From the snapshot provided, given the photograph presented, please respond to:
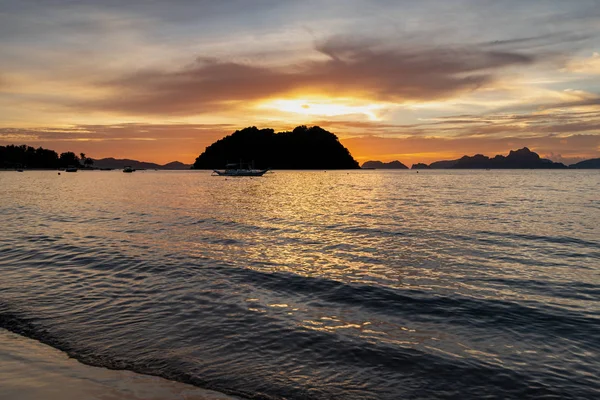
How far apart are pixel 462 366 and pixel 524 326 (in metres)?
4.25

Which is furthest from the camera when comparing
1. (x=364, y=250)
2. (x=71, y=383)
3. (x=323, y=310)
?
(x=364, y=250)

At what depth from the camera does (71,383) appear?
8445 millimetres

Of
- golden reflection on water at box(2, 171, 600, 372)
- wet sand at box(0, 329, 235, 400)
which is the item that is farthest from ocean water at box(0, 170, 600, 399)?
wet sand at box(0, 329, 235, 400)

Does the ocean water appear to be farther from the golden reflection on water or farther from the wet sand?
the wet sand

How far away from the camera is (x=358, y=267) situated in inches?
814

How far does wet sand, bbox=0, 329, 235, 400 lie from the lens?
7.92 metres

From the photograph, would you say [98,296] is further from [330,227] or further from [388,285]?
[330,227]

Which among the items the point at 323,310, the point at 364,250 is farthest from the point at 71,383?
the point at 364,250

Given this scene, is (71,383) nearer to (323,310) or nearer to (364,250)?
(323,310)

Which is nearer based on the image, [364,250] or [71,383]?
[71,383]

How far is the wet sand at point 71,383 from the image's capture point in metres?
7.92

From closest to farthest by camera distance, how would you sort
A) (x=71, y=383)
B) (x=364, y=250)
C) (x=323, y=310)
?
(x=71, y=383), (x=323, y=310), (x=364, y=250)

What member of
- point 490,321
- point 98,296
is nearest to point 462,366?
point 490,321

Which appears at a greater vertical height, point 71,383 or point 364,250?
point 71,383
